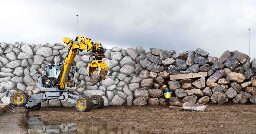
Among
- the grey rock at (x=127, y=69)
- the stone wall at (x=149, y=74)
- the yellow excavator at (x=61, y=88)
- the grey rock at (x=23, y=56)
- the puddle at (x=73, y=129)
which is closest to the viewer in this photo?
the puddle at (x=73, y=129)

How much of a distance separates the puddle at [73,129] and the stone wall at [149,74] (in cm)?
679

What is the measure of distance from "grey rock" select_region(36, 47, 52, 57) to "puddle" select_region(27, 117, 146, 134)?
722 centimetres

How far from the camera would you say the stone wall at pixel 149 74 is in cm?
1916

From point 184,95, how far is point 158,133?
360 inches

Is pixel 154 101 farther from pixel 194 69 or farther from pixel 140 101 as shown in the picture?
pixel 194 69

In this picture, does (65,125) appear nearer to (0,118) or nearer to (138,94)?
(0,118)

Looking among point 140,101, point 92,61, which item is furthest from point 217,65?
point 92,61

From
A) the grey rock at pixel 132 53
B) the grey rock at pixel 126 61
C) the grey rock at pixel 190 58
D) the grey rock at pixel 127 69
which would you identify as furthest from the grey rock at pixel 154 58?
the grey rock at pixel 190 58

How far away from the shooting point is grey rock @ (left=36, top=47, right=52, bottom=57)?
19562 mm

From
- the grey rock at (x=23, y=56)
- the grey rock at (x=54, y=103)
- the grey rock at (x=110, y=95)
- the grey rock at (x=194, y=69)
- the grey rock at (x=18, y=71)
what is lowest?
the grey rock at (x=54, y=103)

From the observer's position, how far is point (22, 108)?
655 inches

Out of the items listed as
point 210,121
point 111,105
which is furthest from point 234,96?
point 210,121

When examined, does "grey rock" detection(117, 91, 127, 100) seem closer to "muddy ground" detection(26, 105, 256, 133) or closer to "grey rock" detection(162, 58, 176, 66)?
"grey rock" detection(162, 58, 176, 66)

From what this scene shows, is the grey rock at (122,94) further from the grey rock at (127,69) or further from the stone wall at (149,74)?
the grey rock at (127,69)
